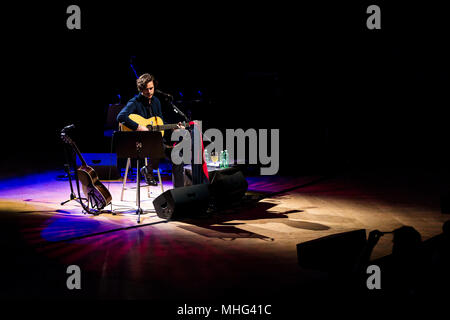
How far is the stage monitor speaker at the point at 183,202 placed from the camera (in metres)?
5.49

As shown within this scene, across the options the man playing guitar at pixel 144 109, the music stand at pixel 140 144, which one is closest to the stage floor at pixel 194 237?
the man playing guitar at pixel 144 109

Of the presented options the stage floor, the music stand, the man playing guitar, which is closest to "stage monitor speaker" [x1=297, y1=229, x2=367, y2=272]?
the stage floor

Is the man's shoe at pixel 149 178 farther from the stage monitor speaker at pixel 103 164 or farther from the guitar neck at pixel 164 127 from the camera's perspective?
the stage monitor speaker at pixel 103 164

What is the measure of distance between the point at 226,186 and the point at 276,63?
455 cm

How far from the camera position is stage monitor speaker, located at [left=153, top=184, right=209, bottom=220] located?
5.49 meters

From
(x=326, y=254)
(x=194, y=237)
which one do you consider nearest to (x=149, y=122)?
(x=194, y=237)

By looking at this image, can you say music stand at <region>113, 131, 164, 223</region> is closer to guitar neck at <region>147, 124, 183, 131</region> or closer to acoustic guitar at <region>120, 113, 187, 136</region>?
guitar neck at <region>147, 124, 183, 131</region>

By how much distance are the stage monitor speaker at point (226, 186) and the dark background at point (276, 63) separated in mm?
2868

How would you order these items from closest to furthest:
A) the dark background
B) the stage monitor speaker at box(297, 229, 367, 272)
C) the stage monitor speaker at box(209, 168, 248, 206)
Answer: the stage monitor speaker at box(297, 229, 367, 272) < the stage monitor speaker at box(209, 168, 248, 206) < the dark background

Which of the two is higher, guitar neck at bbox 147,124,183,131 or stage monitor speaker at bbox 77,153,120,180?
guitar neck at bbox 147,124,183,131

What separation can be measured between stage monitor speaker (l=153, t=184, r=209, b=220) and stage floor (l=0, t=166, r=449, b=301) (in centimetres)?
14

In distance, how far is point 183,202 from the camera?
18.1ft

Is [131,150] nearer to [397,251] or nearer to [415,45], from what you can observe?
[397,251]
